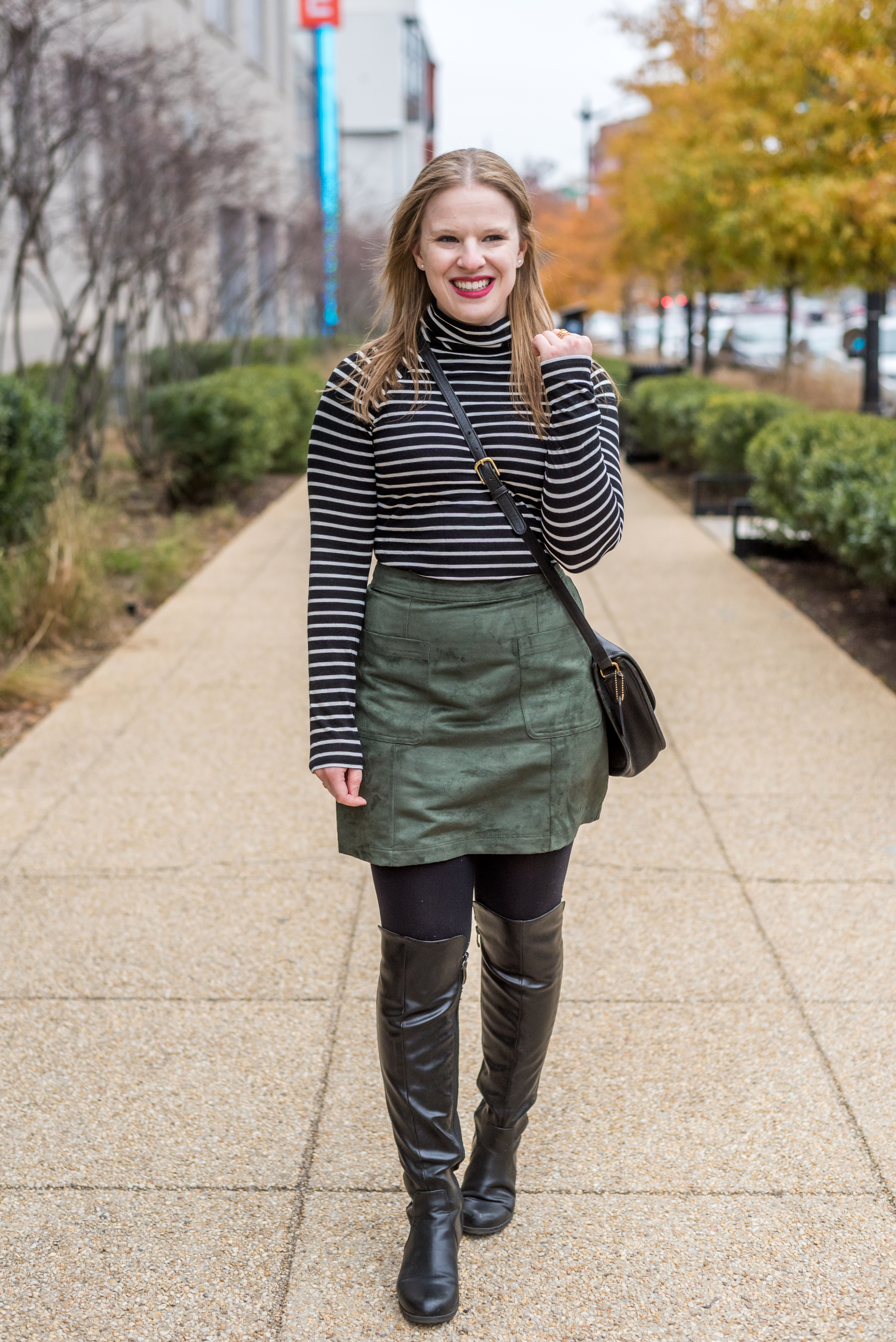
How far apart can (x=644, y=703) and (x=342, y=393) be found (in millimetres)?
765

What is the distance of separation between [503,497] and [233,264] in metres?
17.0

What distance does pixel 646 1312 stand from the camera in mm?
2375

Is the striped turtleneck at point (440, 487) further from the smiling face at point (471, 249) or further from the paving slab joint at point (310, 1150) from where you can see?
the paving slab joint at point (310, 1150)

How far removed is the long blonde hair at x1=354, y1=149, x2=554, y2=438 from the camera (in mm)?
2256

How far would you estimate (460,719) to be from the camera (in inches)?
91.4

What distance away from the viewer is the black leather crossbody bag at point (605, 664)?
2.25 m

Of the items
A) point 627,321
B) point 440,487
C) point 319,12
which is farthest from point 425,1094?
point 627,321

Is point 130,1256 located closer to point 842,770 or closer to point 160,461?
point 842,770

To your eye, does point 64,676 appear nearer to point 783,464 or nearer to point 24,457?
point 24,457

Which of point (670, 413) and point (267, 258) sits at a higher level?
point (267, 258)

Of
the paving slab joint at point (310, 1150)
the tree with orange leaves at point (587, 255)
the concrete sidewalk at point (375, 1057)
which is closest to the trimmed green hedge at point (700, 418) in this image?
the concrete sidewalk at point (375, 1057)

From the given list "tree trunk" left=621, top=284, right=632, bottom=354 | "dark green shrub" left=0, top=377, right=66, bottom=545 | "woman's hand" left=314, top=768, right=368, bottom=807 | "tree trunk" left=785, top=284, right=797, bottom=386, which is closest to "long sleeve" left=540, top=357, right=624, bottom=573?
"woman's hand" left=314, top=768, right=368, bottom=807

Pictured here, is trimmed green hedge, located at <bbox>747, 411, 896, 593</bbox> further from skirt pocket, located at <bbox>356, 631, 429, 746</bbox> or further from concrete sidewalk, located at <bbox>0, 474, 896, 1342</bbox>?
skirt pocket, located at <bbox>356, 631, 429, 746</bbox>

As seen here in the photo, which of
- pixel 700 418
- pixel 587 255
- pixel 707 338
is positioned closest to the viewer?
pixel 700 418
